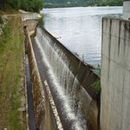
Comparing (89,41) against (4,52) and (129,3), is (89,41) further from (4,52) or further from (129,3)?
(129,3)

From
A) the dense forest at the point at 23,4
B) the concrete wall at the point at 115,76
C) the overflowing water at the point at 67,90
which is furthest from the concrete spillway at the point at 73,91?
the dense forest at the point at 23,4

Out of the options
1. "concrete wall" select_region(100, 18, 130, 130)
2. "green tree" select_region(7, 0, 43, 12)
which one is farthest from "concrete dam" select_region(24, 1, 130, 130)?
"green tree" select_region(7, 0, 43, 12)

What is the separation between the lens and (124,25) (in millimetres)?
12008

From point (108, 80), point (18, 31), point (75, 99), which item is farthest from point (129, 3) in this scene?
point (18, 31)

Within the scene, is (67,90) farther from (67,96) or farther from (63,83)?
(63,83)

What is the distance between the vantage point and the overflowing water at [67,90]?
1881 centimetres

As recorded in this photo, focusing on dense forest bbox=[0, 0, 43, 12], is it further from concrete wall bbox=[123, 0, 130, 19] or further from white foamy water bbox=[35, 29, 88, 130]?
concrete wall bbox=[123, 0, 130, 19]

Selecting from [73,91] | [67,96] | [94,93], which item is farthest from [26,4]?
[94,93]

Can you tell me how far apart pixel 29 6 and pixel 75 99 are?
76.2 meters

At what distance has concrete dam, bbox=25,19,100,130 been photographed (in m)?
12.9

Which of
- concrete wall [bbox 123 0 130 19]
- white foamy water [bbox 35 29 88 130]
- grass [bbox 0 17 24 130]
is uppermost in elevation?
concrete wall [bbox 123 0 130 19]

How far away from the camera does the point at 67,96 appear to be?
22.6m

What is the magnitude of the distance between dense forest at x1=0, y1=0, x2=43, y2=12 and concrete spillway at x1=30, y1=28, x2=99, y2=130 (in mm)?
53700

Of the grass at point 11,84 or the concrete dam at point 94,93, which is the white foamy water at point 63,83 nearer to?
the concrete dam at point 94,93
